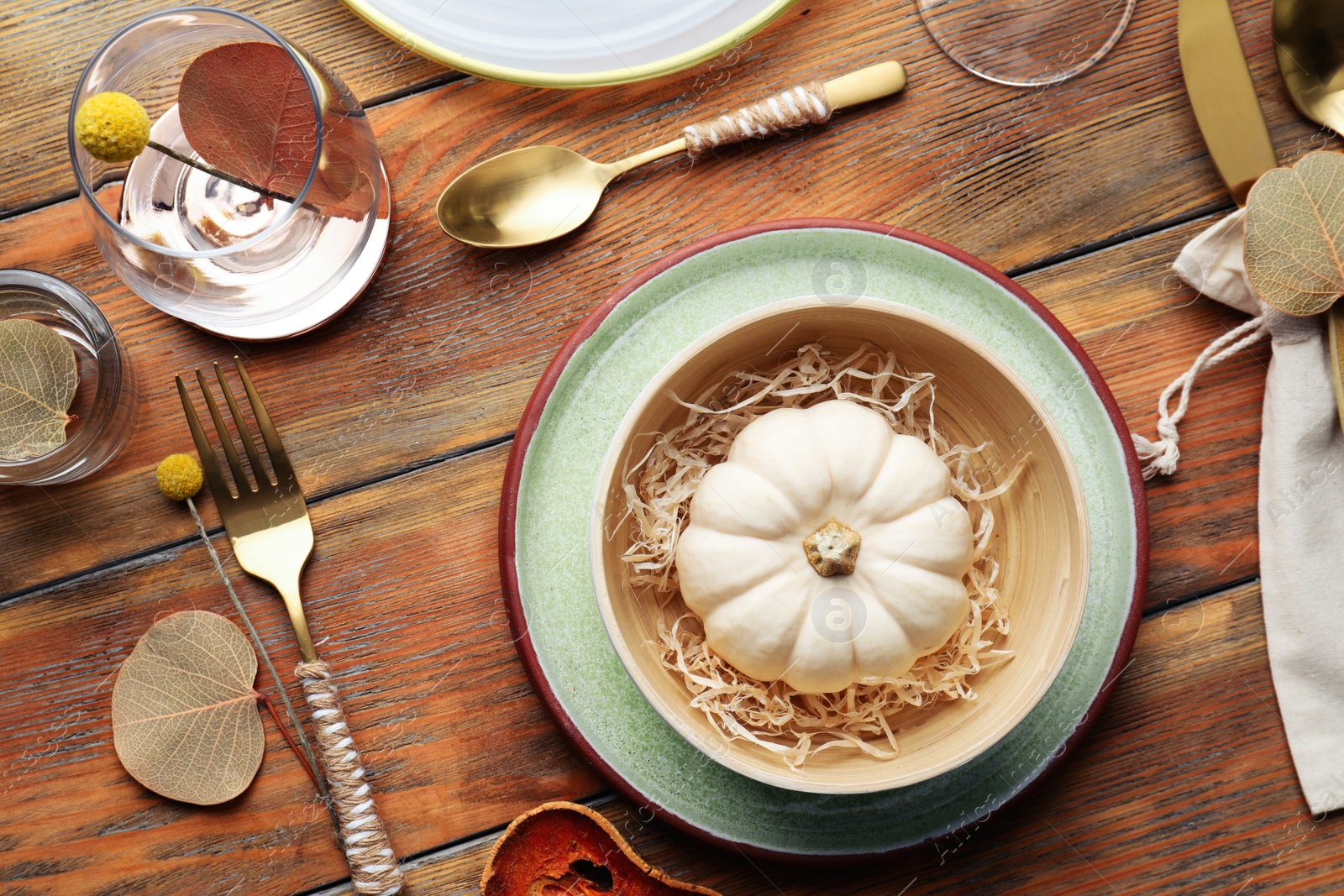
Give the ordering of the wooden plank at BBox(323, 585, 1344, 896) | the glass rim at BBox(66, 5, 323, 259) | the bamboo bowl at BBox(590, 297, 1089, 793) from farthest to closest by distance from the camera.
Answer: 1. the wooden plank at BBox(323, 585, 1344, 896)
2. the glass rim at BBox(66, 5, 323, 259)
3. the bamboo bowl at BBox(590, 297, 1089, 793)

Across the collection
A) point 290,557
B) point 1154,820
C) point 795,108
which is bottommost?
point 1154,820

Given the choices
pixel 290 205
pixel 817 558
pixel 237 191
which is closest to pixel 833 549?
pixel 817 558

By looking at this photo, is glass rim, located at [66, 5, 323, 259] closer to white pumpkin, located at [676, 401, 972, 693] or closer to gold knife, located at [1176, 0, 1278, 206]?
white pumpkin, located at [676, 401, 972, 693]

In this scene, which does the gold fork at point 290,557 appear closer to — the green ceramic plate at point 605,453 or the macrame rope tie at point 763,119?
the green ceramic plate at point 605,453

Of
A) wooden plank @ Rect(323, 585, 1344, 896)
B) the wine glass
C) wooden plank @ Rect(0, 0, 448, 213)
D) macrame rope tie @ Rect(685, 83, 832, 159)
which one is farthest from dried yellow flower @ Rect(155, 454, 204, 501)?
the wine glass

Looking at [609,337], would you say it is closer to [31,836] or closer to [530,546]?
[530,546]

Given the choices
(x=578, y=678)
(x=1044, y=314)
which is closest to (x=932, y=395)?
(x=1044, y=314)

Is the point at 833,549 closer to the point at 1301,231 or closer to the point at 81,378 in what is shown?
the point at 1301,231
